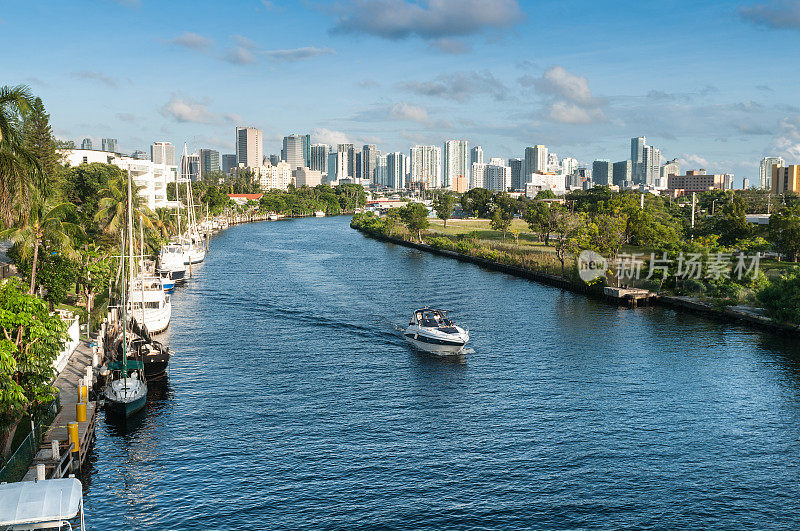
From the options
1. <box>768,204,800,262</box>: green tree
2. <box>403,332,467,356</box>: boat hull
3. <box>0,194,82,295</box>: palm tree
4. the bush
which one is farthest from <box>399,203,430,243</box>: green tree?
<box>0,194,82,295</box>: palm tree

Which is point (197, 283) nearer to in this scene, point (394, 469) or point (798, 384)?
point (394, 469)

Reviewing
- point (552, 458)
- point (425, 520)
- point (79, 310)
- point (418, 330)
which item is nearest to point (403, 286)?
point (418, 330)

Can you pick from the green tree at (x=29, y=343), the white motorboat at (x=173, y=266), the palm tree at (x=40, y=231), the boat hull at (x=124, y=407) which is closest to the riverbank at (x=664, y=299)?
the white motorboat at (x=173, y=266)

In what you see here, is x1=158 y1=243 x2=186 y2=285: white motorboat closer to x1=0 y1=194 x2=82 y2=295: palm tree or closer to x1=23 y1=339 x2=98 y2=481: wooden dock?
x1=0 y1=194 x2=82 y2=295: palm tree

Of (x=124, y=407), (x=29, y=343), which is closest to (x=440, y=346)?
(x=124, y=407)

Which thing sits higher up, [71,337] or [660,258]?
[660,258]

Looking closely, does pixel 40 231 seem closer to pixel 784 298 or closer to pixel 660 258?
pixel 784 298
